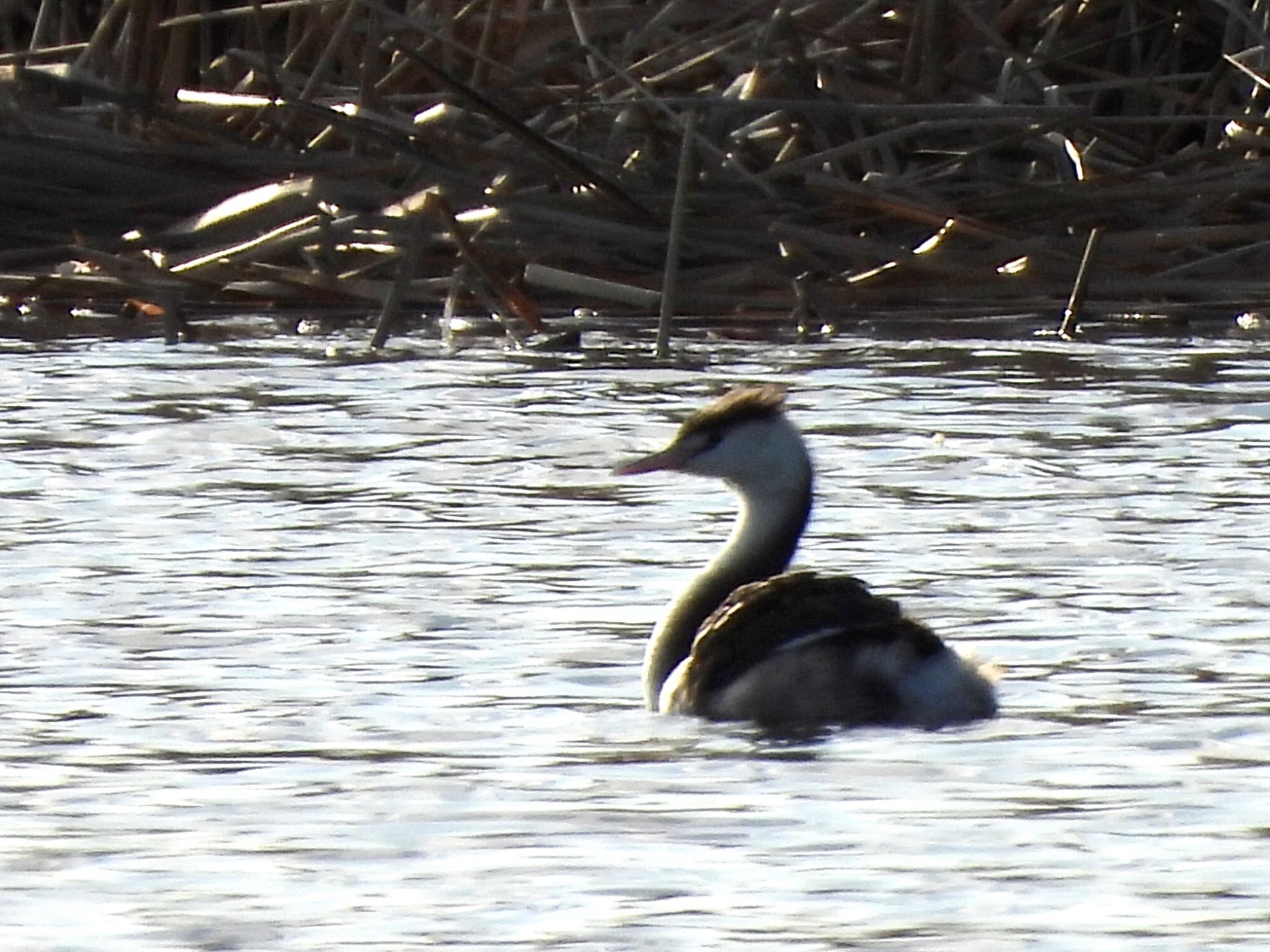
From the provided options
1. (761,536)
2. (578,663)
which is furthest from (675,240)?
(578,663)

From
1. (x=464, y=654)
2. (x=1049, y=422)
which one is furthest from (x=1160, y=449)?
(x=464, y=654)

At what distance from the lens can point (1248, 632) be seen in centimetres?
674

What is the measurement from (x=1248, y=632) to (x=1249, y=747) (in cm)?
104

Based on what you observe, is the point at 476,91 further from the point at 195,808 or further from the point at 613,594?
the point at 195,808

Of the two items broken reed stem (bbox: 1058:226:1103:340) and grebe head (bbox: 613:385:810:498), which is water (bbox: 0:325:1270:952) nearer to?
broken reed stem (bbox: 1058:226:1103:340)

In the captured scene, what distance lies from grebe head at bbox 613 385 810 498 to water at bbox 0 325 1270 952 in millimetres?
363

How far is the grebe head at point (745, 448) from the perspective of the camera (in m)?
6.96

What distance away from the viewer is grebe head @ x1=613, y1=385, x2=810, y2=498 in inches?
274

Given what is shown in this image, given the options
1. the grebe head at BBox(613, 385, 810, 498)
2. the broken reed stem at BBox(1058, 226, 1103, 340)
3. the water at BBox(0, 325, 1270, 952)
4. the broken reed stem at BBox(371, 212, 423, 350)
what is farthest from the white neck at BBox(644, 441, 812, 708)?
the broken reed stem at BBox(1058, 226, 1103, 340)

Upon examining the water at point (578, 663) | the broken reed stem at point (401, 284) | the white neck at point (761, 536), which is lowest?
the water at point (578, 663)

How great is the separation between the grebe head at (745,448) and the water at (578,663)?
0.36 metres

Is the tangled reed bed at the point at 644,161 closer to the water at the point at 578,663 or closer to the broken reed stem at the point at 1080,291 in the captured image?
the broken reed stem at the point at 1080,291

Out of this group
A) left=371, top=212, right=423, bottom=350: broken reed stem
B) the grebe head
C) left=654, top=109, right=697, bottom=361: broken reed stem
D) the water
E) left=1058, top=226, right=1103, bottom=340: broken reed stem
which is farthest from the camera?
left=1058, top=226, right=1103, bottom=340: broken reed stem

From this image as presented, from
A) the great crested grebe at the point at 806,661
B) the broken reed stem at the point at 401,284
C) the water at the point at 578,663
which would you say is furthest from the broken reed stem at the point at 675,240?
the great crested grebe at the point at 806,661
